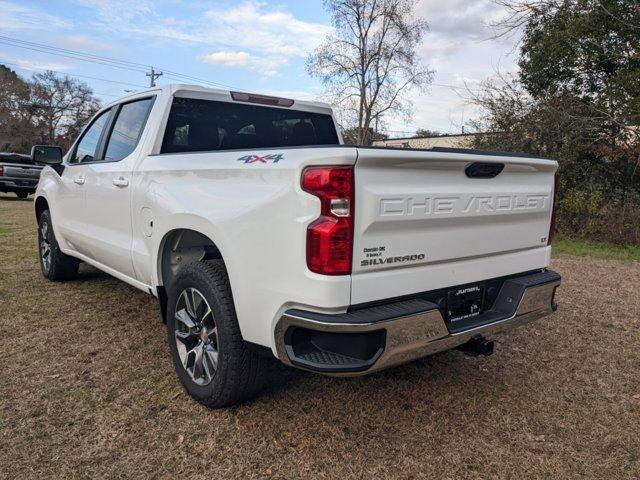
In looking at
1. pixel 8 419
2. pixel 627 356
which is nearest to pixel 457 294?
pixel 627 356

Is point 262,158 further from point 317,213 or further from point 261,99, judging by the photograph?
point 261,99

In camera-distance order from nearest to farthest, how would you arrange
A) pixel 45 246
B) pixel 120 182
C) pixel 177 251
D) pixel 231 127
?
pixel 177 251 → pixel 120 182 → pixel 231 127 → pixel 45 246

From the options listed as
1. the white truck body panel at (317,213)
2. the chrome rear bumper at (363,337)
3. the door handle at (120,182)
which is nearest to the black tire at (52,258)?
the door handle at (120,182)

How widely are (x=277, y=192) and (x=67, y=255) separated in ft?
13.2

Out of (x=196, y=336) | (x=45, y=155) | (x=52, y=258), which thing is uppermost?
(x=45, y=155)

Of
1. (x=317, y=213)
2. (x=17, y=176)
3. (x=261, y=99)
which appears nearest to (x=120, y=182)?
(x=261, y=99)

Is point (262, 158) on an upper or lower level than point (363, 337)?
upper

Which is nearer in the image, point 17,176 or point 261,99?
point 261,99

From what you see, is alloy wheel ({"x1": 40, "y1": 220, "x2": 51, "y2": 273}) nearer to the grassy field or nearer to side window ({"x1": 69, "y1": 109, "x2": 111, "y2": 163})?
side window ({"x1": 69, "y1": 109, "x2": 111, "y2": 163})

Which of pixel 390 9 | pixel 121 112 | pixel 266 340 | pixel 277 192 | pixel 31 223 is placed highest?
pixel 390 9

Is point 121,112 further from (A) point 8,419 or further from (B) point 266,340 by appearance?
(B) point 266,340

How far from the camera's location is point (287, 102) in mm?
4270

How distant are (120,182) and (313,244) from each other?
7.07 feet

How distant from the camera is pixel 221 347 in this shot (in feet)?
8.91
